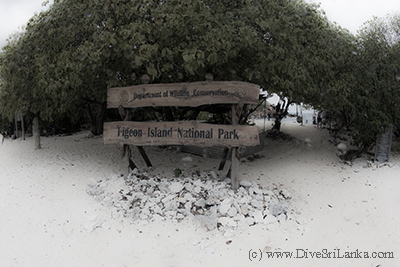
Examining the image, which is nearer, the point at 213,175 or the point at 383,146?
the point at 213,175

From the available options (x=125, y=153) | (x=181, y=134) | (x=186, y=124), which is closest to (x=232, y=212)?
(x=181, y=134)

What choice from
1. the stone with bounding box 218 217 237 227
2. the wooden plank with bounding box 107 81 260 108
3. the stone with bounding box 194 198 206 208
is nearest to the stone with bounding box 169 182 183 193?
the stone with bounding box 194 198 206 208

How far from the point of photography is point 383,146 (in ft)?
29.1

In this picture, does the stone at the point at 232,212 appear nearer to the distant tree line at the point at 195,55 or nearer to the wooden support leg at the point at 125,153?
the wooden support leg at the point at 125,153

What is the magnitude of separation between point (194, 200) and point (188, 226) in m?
0.77

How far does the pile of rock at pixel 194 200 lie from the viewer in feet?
19.2

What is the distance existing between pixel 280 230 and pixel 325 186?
2745 millimetres

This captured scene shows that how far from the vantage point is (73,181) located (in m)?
7.28

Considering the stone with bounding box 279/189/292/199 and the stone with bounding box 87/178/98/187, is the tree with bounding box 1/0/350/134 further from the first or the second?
the stone with bounding box 279/189/292/199

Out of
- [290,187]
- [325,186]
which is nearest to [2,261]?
[290,187]

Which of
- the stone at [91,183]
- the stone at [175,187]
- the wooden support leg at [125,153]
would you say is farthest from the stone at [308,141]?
the stone at [91,183]

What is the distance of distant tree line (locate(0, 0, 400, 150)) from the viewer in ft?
21.4

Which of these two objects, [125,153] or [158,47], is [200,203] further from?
[158,47]

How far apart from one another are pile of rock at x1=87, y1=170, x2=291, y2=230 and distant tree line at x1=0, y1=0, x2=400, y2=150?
8.80 ft
